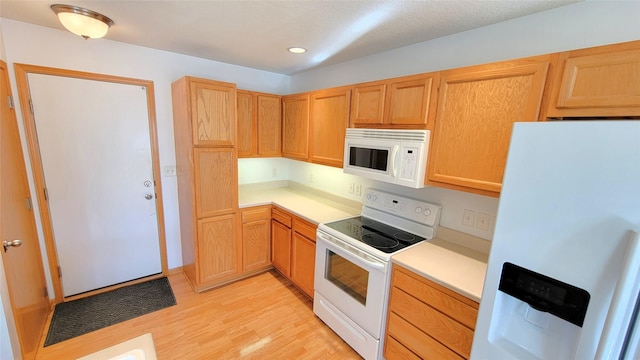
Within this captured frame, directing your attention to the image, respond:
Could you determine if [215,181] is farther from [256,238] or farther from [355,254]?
[355,254]

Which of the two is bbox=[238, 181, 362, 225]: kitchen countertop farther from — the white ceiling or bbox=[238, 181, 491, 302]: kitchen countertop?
the white ceiling

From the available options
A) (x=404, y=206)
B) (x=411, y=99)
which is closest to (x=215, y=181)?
(x=404, y=206)

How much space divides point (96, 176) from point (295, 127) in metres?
1.95

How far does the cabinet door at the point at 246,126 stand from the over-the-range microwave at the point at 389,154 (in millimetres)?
1249

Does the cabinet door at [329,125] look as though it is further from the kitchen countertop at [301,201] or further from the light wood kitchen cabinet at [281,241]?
the light wood kitchen cabinet at [281,241]

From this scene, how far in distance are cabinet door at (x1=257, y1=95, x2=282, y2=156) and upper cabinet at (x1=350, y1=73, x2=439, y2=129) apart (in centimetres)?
118

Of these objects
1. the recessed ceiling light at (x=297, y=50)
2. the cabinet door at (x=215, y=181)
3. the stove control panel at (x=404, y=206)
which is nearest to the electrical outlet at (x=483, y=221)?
the stove control panel at (x=404, y=206)

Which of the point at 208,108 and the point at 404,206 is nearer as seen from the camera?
the point at 404,206

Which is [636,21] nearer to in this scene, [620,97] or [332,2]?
[620,97]

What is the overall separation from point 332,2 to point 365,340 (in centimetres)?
222

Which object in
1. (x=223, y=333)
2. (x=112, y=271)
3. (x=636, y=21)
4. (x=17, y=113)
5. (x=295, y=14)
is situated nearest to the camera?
(x=636, y=21)

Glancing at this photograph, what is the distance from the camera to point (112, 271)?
258cm

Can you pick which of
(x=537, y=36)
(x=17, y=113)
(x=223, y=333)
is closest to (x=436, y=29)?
(x=537, y=36)

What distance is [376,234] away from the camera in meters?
2.04
